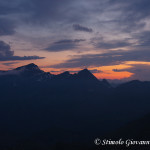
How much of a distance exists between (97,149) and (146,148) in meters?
68.7

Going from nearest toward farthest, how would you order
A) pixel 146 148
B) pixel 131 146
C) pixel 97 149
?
pixel 146 148
pixel 131 146
pixel 97 149

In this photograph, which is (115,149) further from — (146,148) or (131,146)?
(146,148)

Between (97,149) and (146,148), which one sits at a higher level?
(146,148)

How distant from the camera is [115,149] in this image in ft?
481

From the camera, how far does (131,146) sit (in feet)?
459

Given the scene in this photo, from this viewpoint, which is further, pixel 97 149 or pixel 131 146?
pixel 97 149

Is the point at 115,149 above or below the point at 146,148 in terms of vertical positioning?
below

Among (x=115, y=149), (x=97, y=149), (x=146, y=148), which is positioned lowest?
(x=97, y=149)

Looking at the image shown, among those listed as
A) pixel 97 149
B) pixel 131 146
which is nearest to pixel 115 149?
pixel 131 146

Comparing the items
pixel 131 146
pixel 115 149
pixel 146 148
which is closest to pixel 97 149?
pixel 115 149

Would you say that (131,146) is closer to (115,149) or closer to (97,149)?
(115,149)

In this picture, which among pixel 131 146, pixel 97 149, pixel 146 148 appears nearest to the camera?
pixel 146 148

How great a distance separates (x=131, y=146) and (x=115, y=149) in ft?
44.8

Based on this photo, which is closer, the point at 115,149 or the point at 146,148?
the point at 146,148
